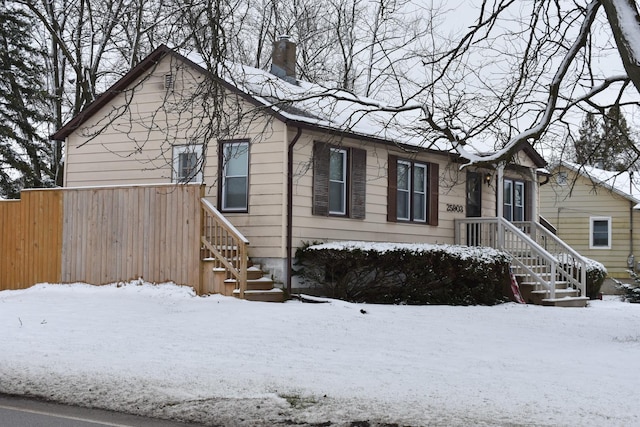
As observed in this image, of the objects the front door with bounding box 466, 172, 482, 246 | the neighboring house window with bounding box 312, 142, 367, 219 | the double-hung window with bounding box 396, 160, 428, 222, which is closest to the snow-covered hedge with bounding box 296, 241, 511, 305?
the neighboring house window with bounding box 312, 142, 367, 219

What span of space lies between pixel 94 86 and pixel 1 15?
3845mm

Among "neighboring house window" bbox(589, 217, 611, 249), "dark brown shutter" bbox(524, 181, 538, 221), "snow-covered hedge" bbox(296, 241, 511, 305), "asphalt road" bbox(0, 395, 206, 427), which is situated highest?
"dark brown shutter" bbox(524, 181, 538, 221)

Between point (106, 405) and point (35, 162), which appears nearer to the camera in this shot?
point (106, 405)

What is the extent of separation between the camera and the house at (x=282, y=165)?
1752 centimetres

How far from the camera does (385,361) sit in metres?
10.3

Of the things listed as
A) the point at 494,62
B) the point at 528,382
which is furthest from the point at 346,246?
the point at 528,382

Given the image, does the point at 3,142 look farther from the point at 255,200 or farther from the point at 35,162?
the point at 255,200

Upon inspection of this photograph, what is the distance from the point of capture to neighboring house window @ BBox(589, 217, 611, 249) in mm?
32688

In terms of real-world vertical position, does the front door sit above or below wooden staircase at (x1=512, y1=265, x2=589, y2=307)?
above

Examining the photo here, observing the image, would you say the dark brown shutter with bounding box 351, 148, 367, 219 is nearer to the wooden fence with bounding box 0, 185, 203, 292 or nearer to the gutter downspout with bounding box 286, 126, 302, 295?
the gutter downspout with bounding box 286, 126, 302, 295

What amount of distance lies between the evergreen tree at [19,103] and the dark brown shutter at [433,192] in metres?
14.3

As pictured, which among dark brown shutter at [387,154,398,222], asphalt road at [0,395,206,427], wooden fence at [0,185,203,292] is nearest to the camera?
asphalt road at [0,395,206,427]

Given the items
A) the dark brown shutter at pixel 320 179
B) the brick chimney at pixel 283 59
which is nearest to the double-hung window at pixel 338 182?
the dark brown shutter at pixel 320 179

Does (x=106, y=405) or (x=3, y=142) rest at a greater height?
(x=3, y=142)
